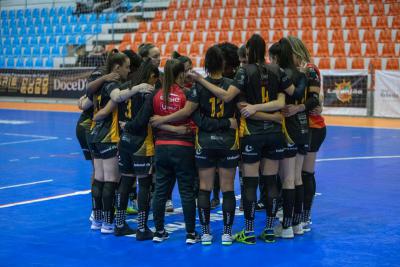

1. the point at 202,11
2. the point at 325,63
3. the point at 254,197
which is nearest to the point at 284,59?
the point at 254,197

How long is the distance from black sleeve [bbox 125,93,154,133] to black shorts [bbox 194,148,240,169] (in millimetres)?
674

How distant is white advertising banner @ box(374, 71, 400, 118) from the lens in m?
20.6

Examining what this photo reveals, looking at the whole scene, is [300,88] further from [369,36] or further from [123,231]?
[369,36]

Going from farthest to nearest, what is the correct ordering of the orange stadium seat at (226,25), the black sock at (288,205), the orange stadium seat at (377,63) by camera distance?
the orange stadium seat at (226,25), the orange stadium seat at (377,63), the black sock at (288,205)

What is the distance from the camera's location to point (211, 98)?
675 cm

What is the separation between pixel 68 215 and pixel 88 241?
1310 mm

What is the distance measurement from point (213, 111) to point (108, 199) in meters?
1.68

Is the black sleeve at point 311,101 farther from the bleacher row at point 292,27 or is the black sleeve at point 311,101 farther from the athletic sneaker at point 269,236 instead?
the bleacher row at point 292,27

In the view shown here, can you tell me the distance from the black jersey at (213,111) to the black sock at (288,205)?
0.87m

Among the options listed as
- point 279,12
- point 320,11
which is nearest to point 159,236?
point 320,11

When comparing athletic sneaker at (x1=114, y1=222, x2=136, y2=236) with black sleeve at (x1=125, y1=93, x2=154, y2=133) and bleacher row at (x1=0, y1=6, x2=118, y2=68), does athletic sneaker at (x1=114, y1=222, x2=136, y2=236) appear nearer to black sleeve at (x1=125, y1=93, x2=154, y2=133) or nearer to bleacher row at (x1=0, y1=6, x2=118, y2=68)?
black sleeve at (x1=125, y1=93, x2=154, y2=133)

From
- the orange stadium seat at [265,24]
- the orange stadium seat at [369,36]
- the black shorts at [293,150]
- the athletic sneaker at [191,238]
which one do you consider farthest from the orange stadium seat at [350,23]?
the athletic sneaker at [191,238]

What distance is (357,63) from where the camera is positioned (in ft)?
74.1

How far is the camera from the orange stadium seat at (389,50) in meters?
22.6
